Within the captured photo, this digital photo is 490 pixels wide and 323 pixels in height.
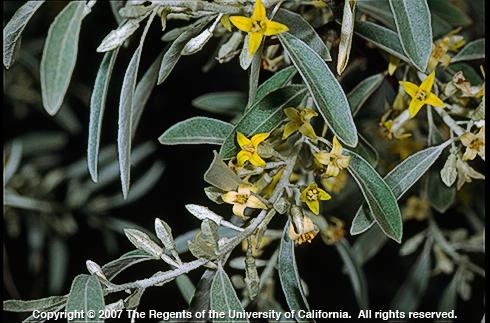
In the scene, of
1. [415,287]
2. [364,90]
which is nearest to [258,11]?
[364,90]

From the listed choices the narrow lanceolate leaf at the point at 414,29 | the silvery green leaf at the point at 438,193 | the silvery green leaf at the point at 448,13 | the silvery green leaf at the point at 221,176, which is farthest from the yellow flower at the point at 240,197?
the silvery green leaf at the point at 448,13

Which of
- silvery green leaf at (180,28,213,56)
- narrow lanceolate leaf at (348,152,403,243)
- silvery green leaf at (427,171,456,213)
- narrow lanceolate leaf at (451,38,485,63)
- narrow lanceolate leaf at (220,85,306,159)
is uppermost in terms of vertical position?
silvery green leaf at (180,28,213,56)

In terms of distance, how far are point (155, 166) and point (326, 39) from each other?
1.97 feet

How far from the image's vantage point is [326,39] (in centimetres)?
95

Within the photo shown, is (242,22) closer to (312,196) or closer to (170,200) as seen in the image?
(312,196)

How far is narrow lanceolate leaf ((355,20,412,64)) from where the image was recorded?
93 cm

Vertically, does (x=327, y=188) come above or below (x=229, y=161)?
below

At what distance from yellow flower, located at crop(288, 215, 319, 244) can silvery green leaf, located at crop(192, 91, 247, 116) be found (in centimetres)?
47

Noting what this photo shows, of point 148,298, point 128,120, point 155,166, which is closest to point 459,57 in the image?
point 128,120

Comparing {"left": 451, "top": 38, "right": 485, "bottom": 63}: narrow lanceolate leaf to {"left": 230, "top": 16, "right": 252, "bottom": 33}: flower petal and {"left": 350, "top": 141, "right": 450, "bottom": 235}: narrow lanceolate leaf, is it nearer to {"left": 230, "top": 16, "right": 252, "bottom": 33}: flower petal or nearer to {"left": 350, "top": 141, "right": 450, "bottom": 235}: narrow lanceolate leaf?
{"left": 350, "top": 141, "right": 450, "bottom": 235}: narrow lanceolate leaf

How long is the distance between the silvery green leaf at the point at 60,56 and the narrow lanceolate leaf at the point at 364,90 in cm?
37

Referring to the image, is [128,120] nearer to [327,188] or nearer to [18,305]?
[18,305]

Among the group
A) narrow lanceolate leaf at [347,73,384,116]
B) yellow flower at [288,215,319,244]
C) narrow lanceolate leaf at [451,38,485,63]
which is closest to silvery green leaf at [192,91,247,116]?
narrow lanceolate leaf at [347,73,384,116]

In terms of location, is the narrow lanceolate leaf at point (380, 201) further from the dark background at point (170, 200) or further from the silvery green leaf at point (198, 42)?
the dark background at point (170, 200)
